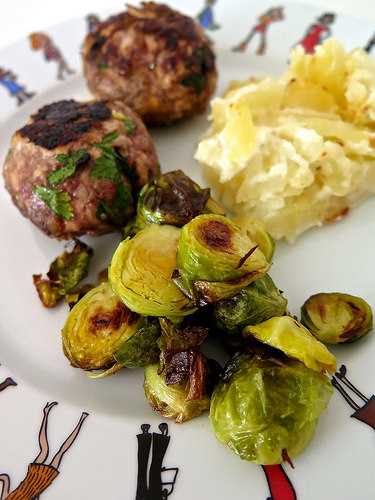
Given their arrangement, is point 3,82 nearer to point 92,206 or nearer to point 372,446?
point 92,206

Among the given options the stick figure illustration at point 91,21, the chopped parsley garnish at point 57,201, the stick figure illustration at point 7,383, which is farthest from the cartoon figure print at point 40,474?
the stick figure illustration at point 91,21

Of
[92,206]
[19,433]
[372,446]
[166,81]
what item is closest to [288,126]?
[166,81]

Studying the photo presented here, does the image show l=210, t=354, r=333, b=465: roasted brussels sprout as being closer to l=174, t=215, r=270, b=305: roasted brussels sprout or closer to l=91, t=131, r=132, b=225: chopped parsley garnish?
l=174, t=215, r=270, b=305: roasted brussels sprout

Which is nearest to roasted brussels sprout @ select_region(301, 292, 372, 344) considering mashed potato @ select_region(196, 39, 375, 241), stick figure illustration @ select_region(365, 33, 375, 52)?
mashed potato @ select_region(196, 39, 375, 241)

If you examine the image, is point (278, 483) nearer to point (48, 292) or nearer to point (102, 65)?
point (48, 292)

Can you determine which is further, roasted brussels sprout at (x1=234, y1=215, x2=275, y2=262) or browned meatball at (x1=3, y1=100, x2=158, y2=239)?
browned meatball at (x1=3, y1=100, x2=158, y2=239)

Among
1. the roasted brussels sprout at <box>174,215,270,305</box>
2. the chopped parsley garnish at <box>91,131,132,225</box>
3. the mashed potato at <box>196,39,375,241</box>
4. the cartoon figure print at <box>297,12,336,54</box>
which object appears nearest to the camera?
the roasted brussels sprout at <box>174,215,270,305</box>

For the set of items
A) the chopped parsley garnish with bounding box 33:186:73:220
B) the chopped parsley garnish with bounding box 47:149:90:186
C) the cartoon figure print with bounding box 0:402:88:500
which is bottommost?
the cartoon figure print with bounding box 0:402:88:500
